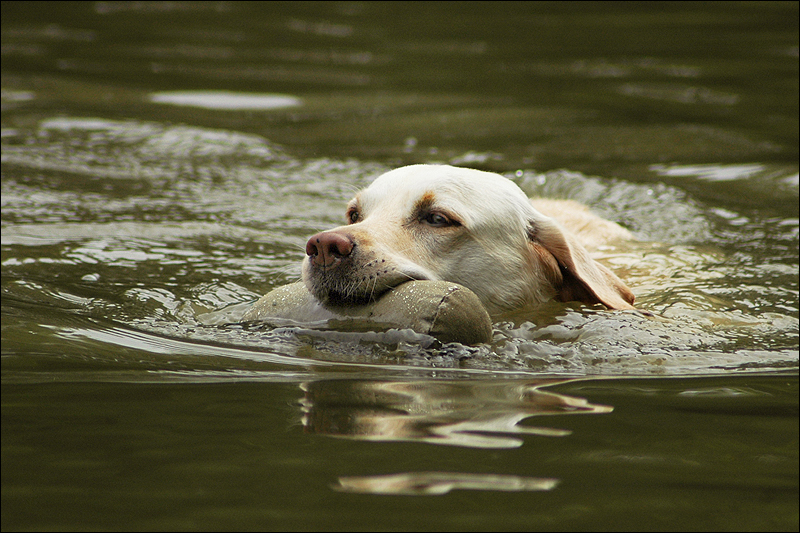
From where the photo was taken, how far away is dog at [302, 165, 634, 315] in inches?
167

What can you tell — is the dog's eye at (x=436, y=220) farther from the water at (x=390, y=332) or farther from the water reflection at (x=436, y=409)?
the water reflection at (x=436, y=409)

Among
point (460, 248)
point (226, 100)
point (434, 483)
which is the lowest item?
point (434, 483)

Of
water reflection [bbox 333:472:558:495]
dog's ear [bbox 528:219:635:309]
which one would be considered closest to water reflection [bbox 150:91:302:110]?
dog's ear [bbox 528:219:635:309]

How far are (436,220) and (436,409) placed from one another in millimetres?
1741

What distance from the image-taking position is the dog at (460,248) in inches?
167

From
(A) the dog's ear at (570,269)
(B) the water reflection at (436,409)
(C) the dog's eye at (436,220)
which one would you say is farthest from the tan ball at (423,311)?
(A) the dog's ear at (570,269)

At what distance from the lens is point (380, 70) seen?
13461mm

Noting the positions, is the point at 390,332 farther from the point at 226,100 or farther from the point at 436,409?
the point at 226,100

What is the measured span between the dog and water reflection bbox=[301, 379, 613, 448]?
0.83 metres

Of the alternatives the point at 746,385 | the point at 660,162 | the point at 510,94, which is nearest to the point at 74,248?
the point at 746,385

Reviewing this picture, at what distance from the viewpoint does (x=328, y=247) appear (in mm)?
4121

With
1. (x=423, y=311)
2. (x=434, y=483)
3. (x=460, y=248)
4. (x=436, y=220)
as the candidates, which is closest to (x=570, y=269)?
(x=460, y=248)

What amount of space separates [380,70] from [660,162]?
16.8 feet

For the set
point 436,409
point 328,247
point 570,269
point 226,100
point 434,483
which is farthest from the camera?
point 226,100
